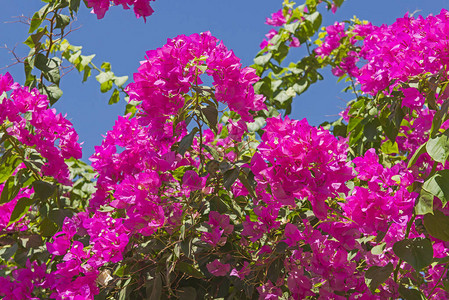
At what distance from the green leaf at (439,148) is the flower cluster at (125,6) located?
1112mm

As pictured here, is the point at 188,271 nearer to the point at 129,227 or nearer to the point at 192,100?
the point at 129,227

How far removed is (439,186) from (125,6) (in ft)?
4.07

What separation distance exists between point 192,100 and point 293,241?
0.46 metres

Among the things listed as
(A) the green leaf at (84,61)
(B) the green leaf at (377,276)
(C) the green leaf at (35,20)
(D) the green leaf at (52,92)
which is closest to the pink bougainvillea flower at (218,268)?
(B) the green leaf at (377,276)

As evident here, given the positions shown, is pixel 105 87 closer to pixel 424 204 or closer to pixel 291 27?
pixel 291 27

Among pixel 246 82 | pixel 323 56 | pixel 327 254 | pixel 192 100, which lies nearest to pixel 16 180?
pixel 192 100

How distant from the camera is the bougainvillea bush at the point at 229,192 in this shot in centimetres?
129

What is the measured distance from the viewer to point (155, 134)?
59.5 inches

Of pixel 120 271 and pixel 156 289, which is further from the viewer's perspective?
pixel 120 271

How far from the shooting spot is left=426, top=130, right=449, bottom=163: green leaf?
3.67ft

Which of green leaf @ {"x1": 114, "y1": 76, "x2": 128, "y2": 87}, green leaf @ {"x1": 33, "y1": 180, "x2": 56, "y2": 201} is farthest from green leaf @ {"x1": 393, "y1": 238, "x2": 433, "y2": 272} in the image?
green leaf @ {"x1": 114, "y1": 76, "x2": 128, "y2": 87}

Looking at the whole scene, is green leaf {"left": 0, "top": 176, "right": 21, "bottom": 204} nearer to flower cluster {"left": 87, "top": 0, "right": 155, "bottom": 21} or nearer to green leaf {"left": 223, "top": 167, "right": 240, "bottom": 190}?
flower cluster {"left": 87, "top": 0, "right": 155, "bottom": 21}

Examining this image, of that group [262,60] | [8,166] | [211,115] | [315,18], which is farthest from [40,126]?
[315,18]

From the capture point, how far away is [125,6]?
74.3 inches
